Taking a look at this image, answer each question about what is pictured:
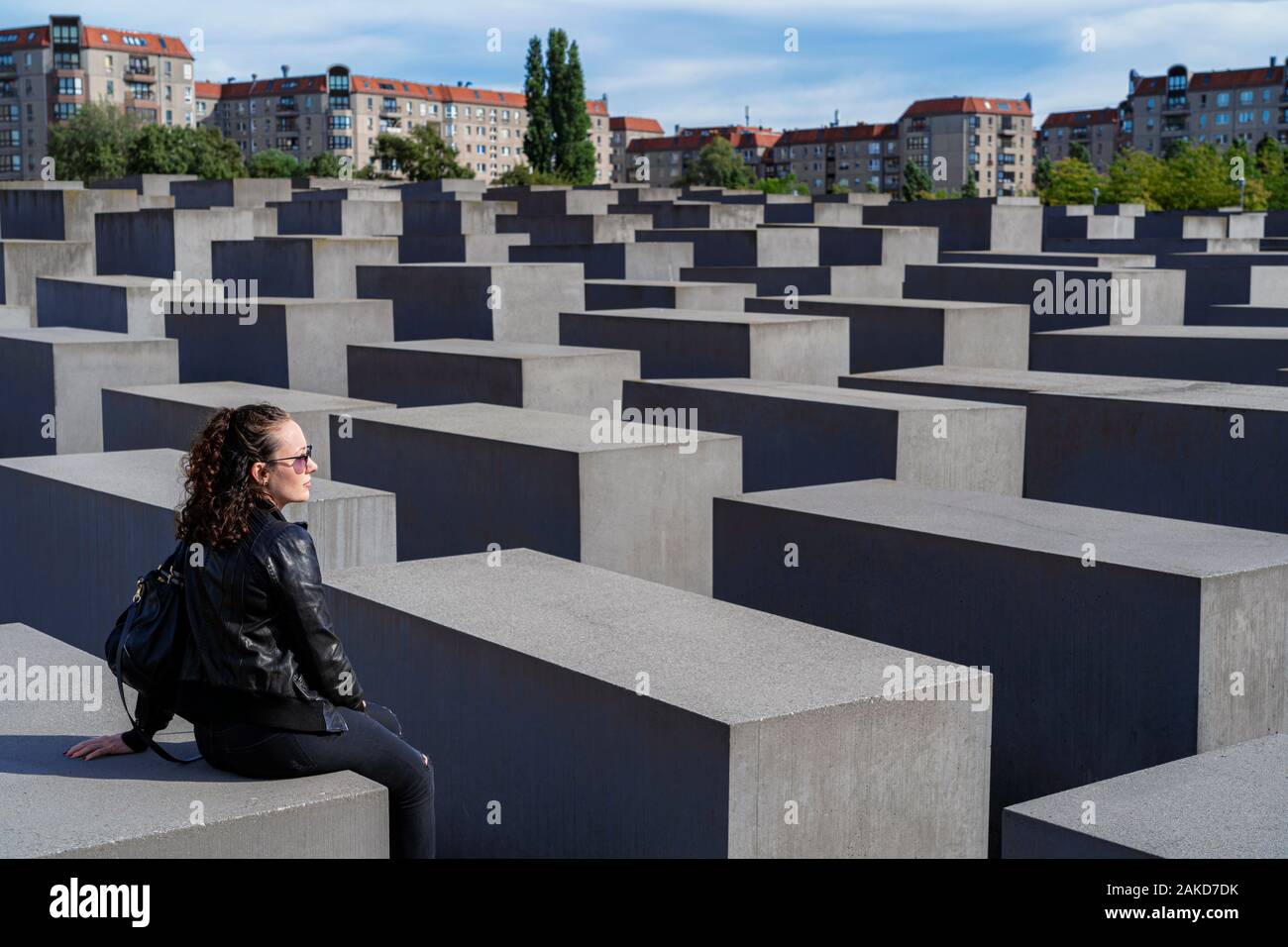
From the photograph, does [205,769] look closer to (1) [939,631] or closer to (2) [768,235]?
(1) [939,631]

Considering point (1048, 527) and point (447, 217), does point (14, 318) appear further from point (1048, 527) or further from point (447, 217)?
point (1048, 527)

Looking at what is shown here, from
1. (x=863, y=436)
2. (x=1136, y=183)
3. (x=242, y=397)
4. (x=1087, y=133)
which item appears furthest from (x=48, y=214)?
(x=1087, y=133)

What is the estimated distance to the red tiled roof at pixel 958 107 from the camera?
158 metres

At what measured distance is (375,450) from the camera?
397 inches

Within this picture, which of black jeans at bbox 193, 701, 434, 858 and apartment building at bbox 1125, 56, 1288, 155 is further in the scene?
apartment building at bbox 1125, 56, 1288, 155

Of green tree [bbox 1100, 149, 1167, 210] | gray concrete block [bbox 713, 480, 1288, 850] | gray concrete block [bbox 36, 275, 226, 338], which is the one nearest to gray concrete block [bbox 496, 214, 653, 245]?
gray concrete block [bbox 36, 275, 226, 338]

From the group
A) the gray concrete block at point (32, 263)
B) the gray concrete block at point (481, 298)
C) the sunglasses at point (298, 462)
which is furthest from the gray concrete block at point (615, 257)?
the sunglasses at point (298, 462)

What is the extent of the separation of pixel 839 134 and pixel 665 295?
153m

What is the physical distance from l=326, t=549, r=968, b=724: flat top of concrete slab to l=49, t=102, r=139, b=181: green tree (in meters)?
52.6

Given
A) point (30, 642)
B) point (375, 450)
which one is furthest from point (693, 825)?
point (375, 450)

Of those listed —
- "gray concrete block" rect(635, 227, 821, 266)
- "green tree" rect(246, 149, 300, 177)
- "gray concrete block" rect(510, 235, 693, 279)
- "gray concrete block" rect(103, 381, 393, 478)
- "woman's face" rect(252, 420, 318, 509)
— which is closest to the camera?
"woman's face" rect(252, 420, 318, 509)

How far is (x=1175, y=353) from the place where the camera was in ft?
41.9

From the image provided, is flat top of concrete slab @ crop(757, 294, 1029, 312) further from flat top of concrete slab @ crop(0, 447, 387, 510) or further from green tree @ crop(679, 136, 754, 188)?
green tree @ crop(679, 136, 754, 188)

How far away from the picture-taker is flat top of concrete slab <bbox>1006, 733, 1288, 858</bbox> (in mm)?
3977
